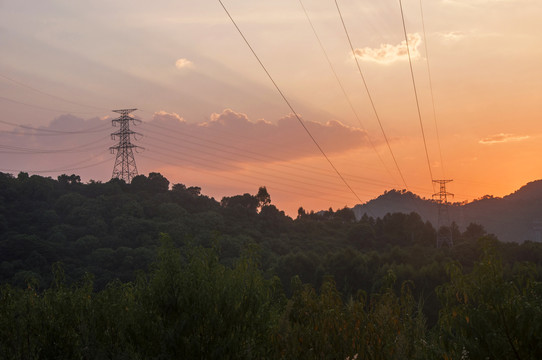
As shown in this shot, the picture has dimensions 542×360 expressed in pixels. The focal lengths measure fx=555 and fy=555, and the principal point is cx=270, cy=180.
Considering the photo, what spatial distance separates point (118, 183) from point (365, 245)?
210ft

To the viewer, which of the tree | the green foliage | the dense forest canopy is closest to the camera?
the green foliage

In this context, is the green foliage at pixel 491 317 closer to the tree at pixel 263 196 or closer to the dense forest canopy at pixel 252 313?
the dense forest canopy at pixel 252 313

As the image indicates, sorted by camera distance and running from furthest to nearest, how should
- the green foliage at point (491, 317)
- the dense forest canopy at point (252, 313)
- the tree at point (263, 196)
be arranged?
1. the tree at point (263, 196)
2. the dense forest canopy at point (252, 313)
3. the green foliage at point (491, 317)

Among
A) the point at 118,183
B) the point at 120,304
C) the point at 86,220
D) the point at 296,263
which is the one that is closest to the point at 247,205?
the point at 118,183

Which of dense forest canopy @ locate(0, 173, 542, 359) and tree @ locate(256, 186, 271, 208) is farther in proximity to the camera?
tree @ locate(256, 186, 271, 208)

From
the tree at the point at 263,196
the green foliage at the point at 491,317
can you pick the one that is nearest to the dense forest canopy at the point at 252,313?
the green foliage at the point at 491,317

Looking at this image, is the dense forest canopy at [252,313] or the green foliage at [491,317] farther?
the dense forest canopy at [252,313]

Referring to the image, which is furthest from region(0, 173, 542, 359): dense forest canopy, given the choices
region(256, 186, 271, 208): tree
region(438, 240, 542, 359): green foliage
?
region(256, 186, 271, 208): tree

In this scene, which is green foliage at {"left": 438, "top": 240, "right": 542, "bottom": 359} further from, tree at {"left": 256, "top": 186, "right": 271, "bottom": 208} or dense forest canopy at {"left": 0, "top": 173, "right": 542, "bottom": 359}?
tree at {"left": 256, "top": 186, "right": 271, "bottom": 208}

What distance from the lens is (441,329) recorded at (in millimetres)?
12086

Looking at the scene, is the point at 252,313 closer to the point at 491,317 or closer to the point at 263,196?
the point at 491,317

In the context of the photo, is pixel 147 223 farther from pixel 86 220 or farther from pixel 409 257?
pixel 409 257

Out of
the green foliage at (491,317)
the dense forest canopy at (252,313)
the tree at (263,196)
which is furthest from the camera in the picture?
the tree at (263,196)

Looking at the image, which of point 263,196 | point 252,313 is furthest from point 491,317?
point 263,196
